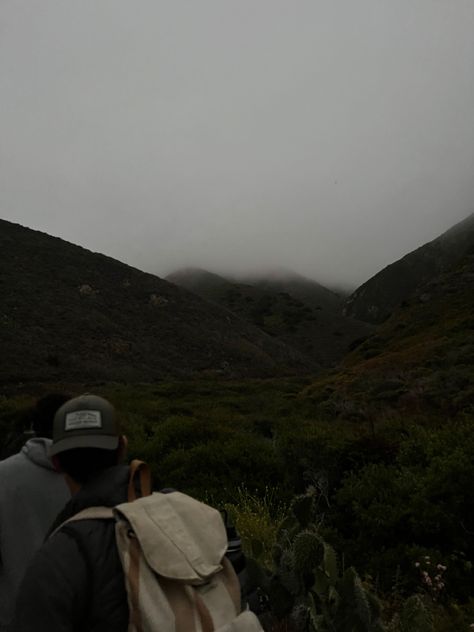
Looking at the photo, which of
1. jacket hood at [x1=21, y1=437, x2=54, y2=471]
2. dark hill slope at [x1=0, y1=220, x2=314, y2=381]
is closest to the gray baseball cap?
jacket hood at [x1=21, y1=437, x2=54, y2=471]

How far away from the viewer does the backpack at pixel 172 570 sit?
1.68 meters

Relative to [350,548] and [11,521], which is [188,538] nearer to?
[11,521]

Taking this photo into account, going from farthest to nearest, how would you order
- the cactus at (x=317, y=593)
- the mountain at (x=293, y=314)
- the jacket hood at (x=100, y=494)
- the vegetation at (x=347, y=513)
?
the mountain at (x=293, y=314) → the vegetation at (x=347, y=513) → the cactus at (x=317, y=593) → the jacket hood at (x=100, y=494)

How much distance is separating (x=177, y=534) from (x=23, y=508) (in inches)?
73.9

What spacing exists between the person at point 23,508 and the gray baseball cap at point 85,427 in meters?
1.38

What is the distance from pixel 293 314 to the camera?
9862cm

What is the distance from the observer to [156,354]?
4566cm

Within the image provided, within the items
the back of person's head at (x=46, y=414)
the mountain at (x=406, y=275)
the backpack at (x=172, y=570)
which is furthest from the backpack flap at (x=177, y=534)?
the mountain at (x=406, y=275)

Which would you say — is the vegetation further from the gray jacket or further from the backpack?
the backpack

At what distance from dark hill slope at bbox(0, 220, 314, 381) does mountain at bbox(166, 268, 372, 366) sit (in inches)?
661

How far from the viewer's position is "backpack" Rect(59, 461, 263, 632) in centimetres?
168

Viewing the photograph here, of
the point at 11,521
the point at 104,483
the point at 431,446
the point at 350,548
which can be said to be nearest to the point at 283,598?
the point at 11,521

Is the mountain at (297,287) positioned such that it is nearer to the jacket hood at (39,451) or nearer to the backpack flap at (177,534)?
the jacket hood at (39,451)

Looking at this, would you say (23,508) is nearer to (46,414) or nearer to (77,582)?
(46,414)
